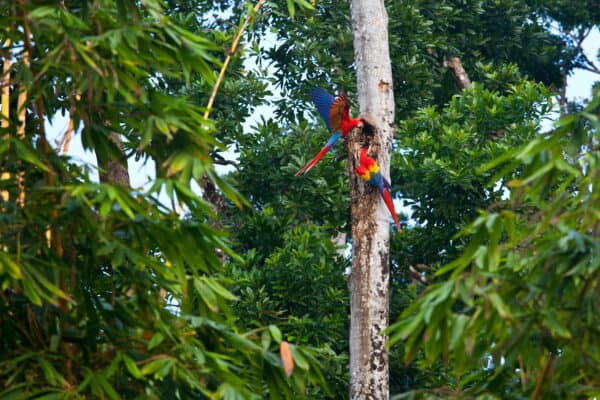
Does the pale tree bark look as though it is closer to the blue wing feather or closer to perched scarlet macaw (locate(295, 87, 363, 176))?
perched scarlet macaw (locate(295, 87, 363, 176))

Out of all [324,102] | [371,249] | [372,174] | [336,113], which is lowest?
[371,249]

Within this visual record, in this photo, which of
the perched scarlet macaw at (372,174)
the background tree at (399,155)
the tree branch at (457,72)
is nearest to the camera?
the perched scarlet macaw at (372,174)

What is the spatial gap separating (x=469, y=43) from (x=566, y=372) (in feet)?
25.3

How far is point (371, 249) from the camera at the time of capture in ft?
19.4

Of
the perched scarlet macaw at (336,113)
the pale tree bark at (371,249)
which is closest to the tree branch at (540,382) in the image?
the pale tree bark at (371,249)

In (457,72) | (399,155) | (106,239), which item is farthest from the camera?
(457,72)

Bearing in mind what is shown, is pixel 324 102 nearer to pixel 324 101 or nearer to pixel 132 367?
pixel 324 101

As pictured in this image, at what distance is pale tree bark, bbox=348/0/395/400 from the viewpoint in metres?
5.77

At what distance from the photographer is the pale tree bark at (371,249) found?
18.9 feet

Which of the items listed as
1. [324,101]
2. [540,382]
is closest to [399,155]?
[324,101]

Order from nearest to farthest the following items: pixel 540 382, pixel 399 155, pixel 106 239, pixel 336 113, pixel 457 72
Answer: pixel 540 382
pixel 106 239
pixel 336 113
pixel 399 155
pixel 457 72

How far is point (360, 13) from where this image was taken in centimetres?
625

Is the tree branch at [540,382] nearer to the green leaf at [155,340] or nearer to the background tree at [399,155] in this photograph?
the green leaf at [155,340]

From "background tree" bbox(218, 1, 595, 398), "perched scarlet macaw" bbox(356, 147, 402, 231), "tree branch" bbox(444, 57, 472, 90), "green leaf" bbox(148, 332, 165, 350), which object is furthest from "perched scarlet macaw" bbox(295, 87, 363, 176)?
"tree branch" bbox(444, 57, 472, 90)
